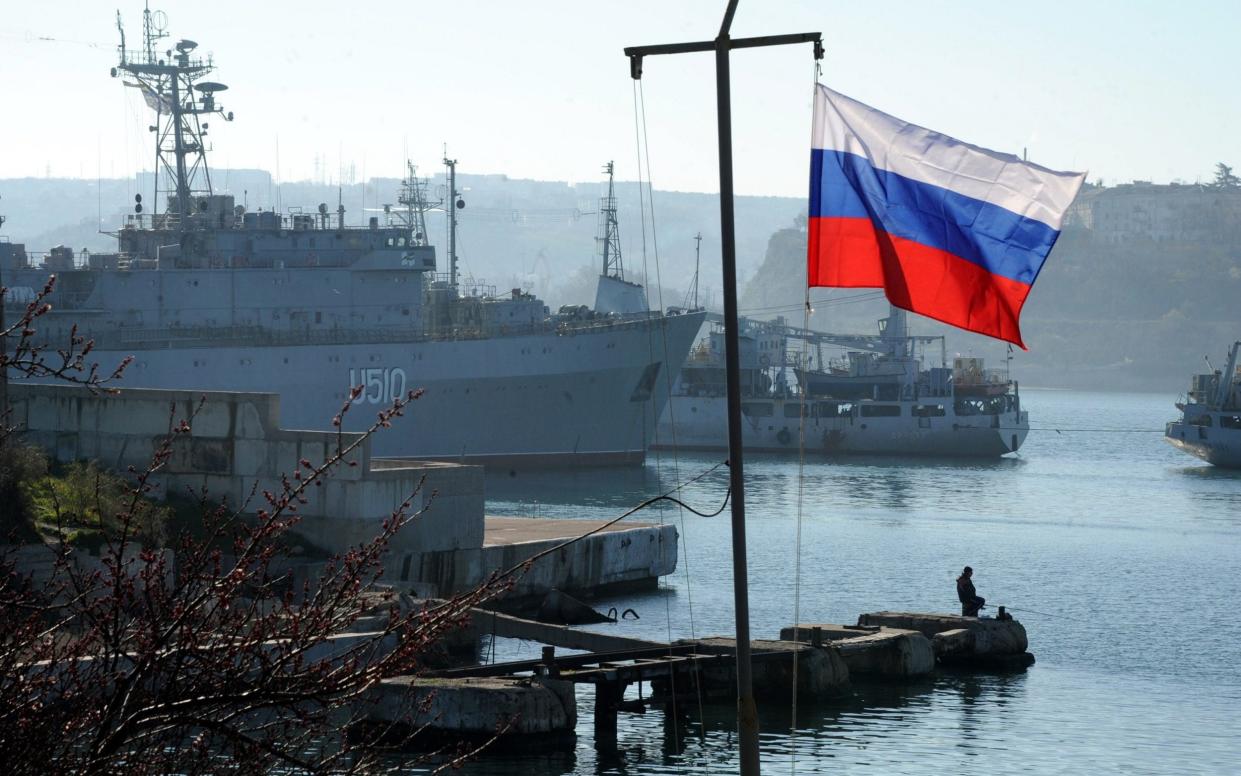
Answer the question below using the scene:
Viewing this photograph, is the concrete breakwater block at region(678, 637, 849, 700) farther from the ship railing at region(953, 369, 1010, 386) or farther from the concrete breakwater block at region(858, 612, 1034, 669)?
the ship railing at region(953, 369, 1010, 386)

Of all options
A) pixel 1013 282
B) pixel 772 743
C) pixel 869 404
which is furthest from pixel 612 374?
pixel 1013 282

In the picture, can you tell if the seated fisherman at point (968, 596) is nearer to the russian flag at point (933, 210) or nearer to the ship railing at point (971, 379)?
the russian flag at point (933, 210)

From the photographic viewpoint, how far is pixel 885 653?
2094 cm

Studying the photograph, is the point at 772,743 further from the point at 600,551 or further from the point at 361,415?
the point at 361,415

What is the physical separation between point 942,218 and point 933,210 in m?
0.06

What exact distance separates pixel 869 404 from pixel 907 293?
70.0m

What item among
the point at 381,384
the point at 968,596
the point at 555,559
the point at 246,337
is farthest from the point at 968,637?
the point at 246,337

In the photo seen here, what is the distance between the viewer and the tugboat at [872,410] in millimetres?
76750

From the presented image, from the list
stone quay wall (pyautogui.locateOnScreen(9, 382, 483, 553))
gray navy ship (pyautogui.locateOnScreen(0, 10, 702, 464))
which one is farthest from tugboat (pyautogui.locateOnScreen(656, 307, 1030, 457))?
stone quay wall (pyautogui.locateOnScreen(9, 382, 483, 553))

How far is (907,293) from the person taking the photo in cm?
809

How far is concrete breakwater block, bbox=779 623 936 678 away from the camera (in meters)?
20.8

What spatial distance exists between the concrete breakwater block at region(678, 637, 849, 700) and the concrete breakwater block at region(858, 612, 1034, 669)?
115 inches

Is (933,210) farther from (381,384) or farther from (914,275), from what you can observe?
(381,384)

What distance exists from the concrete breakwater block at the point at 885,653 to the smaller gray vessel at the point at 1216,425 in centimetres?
5497
